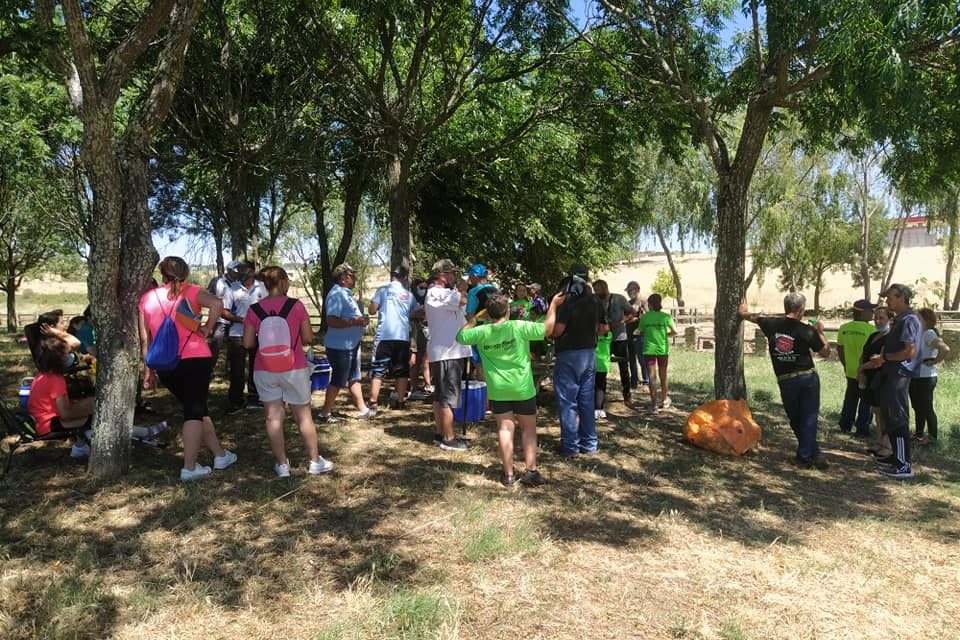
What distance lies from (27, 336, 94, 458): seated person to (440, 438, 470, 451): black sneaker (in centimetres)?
309

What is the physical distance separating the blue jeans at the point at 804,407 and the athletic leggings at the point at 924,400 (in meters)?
1.78

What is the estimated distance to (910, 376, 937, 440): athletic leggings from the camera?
6.93 meters

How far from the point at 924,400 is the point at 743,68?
447cm

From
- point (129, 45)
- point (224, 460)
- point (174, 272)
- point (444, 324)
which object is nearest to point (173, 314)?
point (174, 272)

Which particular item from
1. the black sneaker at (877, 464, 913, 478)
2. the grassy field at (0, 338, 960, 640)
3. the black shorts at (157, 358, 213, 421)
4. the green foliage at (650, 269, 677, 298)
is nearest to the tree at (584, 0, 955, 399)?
the black sneaker at (877, 464, 913, 478)

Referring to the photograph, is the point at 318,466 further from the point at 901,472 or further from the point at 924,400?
the point at 924,400

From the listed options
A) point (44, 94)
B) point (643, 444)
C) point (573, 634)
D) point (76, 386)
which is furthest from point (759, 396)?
point (44, 94)

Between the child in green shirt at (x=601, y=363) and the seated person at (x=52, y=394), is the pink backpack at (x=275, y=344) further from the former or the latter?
the child in green shirt at (x=601, y=363)

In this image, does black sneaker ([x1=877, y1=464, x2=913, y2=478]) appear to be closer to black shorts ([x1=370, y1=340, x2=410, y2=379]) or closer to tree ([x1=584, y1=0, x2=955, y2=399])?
tree ([x1=584, y1=0, x2=955, y2=399])

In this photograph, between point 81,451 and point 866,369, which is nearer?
point 81,451

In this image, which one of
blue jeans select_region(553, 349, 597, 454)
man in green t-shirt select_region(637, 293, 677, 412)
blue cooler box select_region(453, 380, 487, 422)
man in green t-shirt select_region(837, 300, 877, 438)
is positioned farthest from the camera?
man in green t-shirt select_region(637, 293, 677, 412)

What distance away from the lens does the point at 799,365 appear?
5965 mm

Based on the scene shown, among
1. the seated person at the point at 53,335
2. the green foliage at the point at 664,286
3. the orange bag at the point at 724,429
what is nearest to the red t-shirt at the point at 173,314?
the seated person at the point at 53,335

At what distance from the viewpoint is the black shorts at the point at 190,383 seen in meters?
Answer: 4.96
